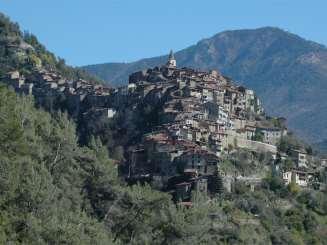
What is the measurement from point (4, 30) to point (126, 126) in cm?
4394

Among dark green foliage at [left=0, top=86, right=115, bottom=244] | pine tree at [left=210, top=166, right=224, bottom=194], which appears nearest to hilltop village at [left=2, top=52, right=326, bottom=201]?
pine tree at [left=210, top=166, right=224, bottom=194]

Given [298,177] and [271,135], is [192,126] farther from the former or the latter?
[298,177]

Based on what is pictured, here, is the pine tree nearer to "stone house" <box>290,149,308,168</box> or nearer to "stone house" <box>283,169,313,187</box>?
"stone house" <box>283,169,313,187</box>

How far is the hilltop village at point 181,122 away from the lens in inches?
2844

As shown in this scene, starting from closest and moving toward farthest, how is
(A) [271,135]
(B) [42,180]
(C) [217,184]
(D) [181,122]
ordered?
(B) [42,180] < (C) [217,184] < (D) [181,122] < (A) [271,135]

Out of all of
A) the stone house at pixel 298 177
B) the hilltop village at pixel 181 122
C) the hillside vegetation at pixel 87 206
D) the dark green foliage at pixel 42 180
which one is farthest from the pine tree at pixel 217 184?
the dark green foliage at pixel 42 180

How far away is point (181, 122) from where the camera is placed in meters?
80.6

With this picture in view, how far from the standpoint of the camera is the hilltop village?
7225 cm

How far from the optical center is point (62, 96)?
307 feet

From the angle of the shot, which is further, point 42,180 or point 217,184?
point 217,184

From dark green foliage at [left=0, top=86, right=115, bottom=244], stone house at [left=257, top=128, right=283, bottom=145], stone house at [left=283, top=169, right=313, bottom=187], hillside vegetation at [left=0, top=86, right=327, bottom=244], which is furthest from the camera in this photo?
stone house at [left=257, top=128, right=283, bottom=145]

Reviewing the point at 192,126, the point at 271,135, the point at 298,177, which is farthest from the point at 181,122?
the point at 298,177

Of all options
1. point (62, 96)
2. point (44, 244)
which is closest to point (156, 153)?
point (62, 96)

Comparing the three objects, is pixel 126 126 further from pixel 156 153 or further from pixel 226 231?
pixel 226 231
